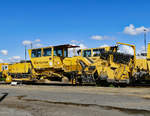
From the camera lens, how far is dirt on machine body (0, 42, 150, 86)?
15.4m

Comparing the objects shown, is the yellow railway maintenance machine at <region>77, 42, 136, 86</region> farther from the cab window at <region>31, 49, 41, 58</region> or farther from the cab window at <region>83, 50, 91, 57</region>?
the cab window at <region>31, 49, 41, 58</region>

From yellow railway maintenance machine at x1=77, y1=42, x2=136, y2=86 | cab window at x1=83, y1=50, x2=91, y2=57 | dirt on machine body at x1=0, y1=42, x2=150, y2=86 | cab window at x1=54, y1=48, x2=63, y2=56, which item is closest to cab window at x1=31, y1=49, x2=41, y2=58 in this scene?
dirt on machine body at x1=0, y1=42, x2=150, y2=86

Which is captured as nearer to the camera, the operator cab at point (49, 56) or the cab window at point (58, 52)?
the operator cab at point (49, 56)

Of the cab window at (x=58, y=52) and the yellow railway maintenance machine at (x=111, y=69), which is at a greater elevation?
the cab window at (x=58, y=52)

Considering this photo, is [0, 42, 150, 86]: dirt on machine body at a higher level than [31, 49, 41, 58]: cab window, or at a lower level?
lower

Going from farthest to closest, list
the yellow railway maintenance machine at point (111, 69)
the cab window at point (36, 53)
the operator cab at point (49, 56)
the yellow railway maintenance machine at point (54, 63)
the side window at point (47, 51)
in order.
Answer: the cab window at point (36, 53), the side window at point (47, 51), the operator cab at point (49, 56), the yellow railway maintenance machine at point (54, 63), the yellow railway maintenance machine at point (111, 69)

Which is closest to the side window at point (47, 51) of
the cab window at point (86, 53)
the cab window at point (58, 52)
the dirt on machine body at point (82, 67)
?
the dirt on machine body at point (82, 67)

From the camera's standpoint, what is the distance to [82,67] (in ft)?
55.8

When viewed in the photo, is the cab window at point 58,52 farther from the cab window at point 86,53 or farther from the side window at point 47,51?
the cab window at point 86,53

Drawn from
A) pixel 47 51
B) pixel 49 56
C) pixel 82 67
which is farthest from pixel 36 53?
pixel 82 67

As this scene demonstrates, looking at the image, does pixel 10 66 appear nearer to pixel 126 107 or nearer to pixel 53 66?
pixel 53 66

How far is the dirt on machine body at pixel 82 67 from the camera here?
15362 mm

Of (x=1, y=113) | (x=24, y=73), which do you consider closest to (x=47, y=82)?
(x=24, y=73)

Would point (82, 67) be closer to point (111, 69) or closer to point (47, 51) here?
point (111, 69)
